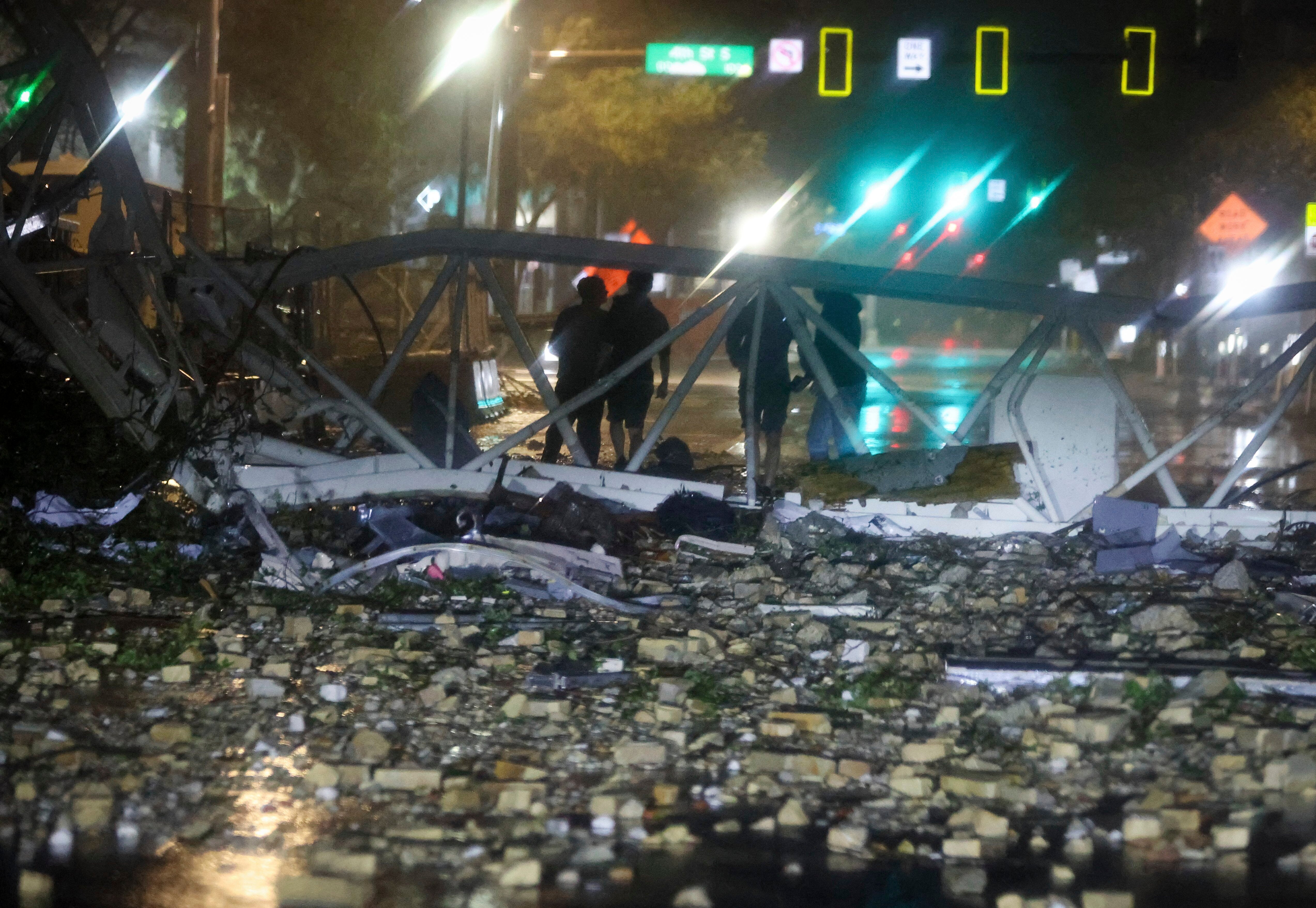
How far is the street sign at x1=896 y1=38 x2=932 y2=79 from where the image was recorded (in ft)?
70.3

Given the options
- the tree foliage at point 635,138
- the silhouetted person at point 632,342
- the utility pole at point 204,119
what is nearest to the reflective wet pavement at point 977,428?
the silhouetted person at point 632,342

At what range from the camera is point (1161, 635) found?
6508 millimetres

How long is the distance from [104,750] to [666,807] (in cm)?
195

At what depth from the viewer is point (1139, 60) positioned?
65.7 feet

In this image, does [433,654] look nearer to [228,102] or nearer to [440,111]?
[228,102]

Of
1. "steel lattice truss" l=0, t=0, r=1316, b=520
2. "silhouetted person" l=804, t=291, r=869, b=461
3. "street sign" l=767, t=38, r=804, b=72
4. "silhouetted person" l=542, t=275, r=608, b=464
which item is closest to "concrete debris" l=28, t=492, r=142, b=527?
"steel lattice truss" l=0, t=0, r=1316, b=520

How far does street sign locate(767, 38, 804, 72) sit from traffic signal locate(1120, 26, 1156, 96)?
5.02 meters

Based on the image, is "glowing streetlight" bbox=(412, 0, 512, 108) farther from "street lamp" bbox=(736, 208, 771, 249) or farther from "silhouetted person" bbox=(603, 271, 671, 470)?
"street lamp" bbox=(736, 208, 771, 249)

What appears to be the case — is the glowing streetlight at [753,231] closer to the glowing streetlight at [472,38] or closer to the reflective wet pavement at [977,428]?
the glowing streetlight at [472,38]

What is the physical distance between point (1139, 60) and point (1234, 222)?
6801 millimetres

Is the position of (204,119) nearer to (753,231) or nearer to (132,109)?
(132,109)

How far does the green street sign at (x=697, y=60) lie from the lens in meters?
24.0

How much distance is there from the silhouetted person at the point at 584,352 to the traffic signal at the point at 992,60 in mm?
11866

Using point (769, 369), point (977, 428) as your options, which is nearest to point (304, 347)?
point (769, 369)
